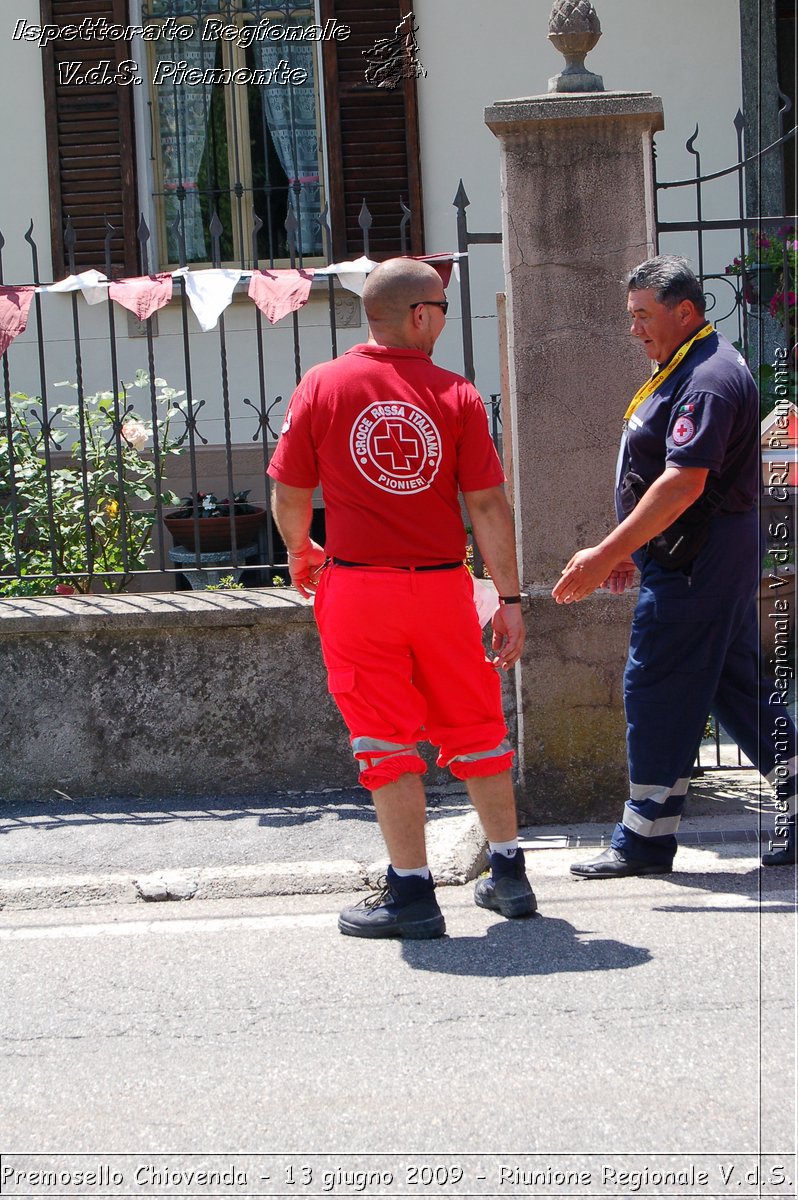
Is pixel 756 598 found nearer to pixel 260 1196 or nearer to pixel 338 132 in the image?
pixel 260 1196

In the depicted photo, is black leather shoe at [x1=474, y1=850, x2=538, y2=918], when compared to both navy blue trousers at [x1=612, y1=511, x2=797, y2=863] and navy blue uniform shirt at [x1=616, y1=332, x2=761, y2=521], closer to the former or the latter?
navy blue trousers at [x1=612, y1=511, x2=797, y2=863]

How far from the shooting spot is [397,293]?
12.4 feet

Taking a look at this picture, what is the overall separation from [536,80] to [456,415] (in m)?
5.48

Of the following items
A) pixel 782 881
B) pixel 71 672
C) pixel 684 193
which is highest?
pixel 684 193

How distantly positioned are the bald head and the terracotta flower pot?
3149 mm

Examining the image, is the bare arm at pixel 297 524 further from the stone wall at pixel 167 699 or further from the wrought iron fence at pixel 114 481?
the wrought iron fence at pixel 114 481

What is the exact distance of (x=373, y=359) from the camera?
3.77m

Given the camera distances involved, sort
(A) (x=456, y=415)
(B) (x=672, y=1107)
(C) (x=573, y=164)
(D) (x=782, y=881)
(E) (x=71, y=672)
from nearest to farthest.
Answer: (B) (x=672, y=1107)
(A) (x=456, y=415)
(D) (x=782, y=881)
(C) (x=573, y=164)
(E) (x=71, y=672)

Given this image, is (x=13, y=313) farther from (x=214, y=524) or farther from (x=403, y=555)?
(x=403, y=555)

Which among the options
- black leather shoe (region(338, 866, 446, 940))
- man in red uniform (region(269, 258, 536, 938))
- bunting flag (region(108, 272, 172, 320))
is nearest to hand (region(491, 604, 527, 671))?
man in red uniform (region(269, 258, 536, 938))

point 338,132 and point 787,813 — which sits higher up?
point 338,132

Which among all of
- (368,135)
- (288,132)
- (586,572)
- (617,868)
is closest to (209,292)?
(586,572)

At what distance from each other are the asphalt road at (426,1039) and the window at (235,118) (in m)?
6.01

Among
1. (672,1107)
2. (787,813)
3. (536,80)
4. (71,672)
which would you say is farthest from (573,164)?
(536,80)
